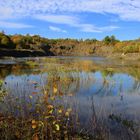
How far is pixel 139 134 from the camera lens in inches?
319

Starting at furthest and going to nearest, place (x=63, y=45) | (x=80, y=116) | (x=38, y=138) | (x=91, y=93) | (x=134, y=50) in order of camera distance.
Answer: (x=63, y=45) → (x=134, y=50) → (x=91, y=93) → (x=80, y=116) → (x=38, y=138)

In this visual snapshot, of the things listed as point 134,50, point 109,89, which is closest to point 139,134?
point 109,89

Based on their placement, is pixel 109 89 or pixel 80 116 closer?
pixel 80 116

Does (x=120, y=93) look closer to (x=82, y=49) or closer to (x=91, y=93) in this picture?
(x=91, y=93)

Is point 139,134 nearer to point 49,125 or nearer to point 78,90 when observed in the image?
point 49,125

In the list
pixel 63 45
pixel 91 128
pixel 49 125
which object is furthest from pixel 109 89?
pixel 63 45

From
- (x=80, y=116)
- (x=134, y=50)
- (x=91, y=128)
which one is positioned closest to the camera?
(x=91, y=128)

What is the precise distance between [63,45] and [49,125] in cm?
9783

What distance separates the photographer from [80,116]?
9.82 metres

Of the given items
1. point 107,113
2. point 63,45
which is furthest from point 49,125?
point 63,45

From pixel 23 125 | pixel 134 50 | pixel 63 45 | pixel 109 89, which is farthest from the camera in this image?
pixel 63 45

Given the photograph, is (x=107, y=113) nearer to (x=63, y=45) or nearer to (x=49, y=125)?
(x=49, y=125)

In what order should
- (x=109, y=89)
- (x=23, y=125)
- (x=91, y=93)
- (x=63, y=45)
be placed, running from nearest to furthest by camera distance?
(x=23, y=125) → (x=91, y=93) → (x=109, y=89) → (x=63, y=45)

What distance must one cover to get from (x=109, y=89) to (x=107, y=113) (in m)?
5.61
